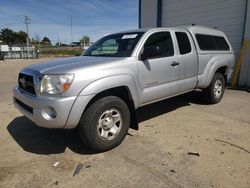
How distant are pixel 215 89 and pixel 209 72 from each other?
708mm

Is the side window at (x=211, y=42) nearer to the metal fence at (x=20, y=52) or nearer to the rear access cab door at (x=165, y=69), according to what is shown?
the rear access cab door at (x=165, y=69)

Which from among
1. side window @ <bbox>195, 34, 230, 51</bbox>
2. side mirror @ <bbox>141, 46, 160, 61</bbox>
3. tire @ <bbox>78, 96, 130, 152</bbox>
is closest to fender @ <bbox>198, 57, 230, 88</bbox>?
side window @ <bbox>195, 34, 230, 51</bbox>

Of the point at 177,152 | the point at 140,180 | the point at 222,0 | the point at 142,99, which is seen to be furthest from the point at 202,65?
the point at 222,0

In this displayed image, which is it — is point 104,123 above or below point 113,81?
below

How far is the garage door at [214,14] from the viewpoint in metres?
8.57

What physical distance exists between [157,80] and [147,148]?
4.19 ft

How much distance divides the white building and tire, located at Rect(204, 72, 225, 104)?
331 centimetres

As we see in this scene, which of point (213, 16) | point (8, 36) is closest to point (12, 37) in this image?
point (8, 36)

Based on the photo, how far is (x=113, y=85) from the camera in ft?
10.8

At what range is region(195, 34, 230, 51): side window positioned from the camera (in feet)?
17.2

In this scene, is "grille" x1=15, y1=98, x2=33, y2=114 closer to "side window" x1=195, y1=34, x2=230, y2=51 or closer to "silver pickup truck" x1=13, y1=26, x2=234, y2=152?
"silver pickup truck" x1=13, y1=26, x2=234, y2=152

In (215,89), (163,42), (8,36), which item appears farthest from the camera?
(8,36)

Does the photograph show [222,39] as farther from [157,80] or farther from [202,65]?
[157,80]

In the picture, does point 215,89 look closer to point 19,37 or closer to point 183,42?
point 183,42
